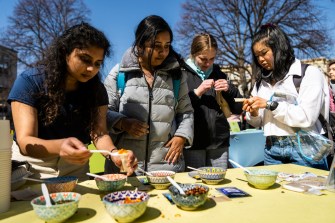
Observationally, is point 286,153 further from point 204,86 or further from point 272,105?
point 204,86

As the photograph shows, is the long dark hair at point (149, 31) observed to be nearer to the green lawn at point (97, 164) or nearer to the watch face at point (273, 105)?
the watch face at point (273, 105)

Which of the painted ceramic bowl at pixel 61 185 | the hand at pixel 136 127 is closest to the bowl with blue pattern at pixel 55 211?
the painted ceramic bowl at pixel 61 185

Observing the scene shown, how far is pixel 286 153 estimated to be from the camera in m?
1.92

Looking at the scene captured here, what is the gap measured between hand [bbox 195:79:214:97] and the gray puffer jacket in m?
0.34

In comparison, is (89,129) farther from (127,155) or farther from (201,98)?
(201,98)

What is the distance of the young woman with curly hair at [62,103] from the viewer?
138 centimetres

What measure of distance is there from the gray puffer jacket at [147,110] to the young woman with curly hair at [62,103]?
0.66 ft

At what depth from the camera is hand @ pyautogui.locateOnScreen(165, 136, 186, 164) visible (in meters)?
1.85

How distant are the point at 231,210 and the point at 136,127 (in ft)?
2.77

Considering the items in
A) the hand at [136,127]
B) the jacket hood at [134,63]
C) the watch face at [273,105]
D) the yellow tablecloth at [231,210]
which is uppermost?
the jacket hood at [134,63]

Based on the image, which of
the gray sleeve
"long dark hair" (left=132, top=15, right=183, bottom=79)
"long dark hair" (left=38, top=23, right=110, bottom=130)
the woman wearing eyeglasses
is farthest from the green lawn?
"long dark hair" (left=38, top=23, right=110, bottom=130)

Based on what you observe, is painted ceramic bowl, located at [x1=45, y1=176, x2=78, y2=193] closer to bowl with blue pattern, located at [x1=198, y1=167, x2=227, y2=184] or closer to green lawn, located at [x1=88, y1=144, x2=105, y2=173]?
bowl with blue pattern, located at [x1=198, y1=167, x2=227, y2=184]

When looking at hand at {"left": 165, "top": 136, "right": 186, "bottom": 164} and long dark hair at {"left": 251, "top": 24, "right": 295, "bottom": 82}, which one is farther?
long dark hair at {"left": 251, "top": 24, "right": 295, "bottom": 82}

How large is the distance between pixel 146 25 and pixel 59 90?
74 cm
